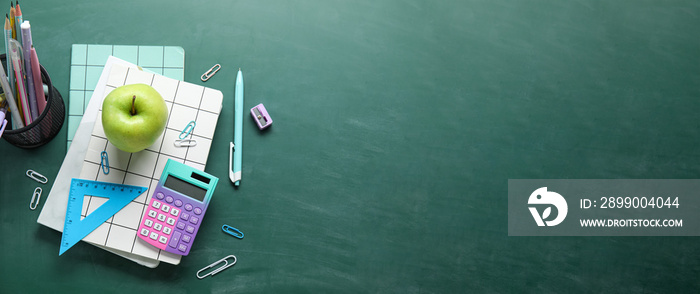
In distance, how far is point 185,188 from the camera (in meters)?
1.64

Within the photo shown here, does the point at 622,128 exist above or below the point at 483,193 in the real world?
above

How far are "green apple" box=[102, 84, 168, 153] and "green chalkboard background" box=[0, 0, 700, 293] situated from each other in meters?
0.27

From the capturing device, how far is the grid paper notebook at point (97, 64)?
1722 mm

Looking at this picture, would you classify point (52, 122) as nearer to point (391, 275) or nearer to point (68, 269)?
point (68, 269)

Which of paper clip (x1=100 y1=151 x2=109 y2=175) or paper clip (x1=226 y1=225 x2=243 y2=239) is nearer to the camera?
paper clip (x1=100 y1=151 x2=109 y2=175)

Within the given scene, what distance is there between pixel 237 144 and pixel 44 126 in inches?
22.4

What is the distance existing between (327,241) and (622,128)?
110cm

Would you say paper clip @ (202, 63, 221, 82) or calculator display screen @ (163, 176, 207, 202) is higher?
paper clip @ (202, 63, 221, 82)

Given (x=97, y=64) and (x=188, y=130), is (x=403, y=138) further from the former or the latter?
(x=97, y=64)

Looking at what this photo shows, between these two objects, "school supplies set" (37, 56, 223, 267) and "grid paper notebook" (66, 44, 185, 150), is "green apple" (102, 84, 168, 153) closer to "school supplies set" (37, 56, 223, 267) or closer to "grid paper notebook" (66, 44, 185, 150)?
"school supplies set" (37, 56, 223, 267)

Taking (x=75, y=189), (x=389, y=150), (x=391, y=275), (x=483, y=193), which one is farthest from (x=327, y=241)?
(x=75, y=189)

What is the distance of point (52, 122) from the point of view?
1.66 metres

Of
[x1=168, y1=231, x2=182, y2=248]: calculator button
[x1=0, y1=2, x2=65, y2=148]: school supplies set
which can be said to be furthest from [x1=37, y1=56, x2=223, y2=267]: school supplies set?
[x1=0, y1=2, x2=65, y2=148]: school supplies set

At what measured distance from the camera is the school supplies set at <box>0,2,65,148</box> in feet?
4.83
